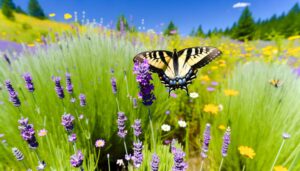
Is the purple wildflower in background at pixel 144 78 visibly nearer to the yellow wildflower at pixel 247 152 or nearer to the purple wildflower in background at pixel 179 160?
the purple wildflower in background at pixel 179 160

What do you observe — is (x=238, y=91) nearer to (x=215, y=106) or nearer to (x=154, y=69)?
(x=215, y=106)

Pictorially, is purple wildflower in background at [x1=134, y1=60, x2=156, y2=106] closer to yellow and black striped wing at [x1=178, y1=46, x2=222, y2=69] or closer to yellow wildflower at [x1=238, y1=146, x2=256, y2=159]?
yellow wildflower at [x1=238, y1=146, x2=256, y2=159]

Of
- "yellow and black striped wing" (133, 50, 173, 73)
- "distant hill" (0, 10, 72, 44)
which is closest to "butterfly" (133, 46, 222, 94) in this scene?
"yellow and black striped wing" (133, 50, 173, 73)

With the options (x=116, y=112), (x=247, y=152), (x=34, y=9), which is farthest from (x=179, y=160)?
(x=34, y=9)

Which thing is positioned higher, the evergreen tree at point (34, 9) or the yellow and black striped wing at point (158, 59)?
the evergreen tree at point (34, 9)

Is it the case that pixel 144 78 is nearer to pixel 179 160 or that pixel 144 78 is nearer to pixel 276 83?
pixel 179 160

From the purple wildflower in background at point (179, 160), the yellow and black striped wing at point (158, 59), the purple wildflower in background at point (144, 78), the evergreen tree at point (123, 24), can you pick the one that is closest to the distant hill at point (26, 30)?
the evergreen tree at point (123, 24)

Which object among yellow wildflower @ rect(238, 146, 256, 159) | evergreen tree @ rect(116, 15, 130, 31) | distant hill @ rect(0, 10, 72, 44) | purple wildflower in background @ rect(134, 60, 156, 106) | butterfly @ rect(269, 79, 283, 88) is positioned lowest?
yellow wildflower @ rect(238, 146, 256, 159)

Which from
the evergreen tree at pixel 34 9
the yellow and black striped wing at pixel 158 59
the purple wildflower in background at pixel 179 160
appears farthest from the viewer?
the evergreen tree at pixel 34 9
